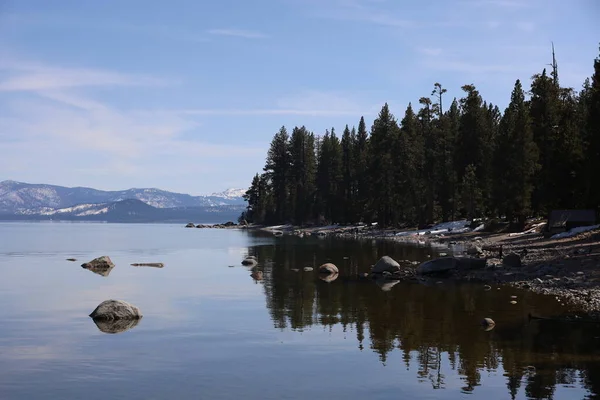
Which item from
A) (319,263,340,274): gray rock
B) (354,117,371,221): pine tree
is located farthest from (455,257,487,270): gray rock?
(354,117,371,221): pine tree

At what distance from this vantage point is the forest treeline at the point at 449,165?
64.4m

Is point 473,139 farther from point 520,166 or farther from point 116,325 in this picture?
point 116,325

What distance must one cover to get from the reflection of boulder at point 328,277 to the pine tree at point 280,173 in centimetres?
11883

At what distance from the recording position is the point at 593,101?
51.0m

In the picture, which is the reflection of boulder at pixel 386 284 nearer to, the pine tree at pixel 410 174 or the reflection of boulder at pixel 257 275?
the reflection of boulder at pixel 257 275

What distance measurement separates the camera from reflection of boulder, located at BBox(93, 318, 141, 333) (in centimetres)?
2351

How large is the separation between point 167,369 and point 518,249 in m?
40.2

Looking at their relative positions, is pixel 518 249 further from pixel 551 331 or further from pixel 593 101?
pixel 551 331

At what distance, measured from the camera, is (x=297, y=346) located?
20.6 metres

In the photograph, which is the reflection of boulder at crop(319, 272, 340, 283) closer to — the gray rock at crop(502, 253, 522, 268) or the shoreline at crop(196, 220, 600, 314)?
the shoreline at crop(196, 220, 600, 314)

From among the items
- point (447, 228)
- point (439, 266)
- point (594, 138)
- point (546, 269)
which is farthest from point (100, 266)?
point (447, 228)

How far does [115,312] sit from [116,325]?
1.47 meters

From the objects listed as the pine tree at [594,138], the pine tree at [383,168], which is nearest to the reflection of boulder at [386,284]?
the pine tree at [594,138]

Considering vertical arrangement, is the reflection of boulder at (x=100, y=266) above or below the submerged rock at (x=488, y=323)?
above
